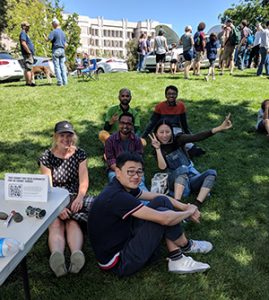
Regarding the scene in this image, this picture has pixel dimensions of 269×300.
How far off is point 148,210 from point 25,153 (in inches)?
142

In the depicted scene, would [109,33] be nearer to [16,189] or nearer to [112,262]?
[112,262]

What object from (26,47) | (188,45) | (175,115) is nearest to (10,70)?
(26,47)

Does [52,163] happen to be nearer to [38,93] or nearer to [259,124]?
[259,124]

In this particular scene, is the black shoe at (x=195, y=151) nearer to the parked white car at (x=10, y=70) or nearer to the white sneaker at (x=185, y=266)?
the white sneaker at (x=185, y=266)

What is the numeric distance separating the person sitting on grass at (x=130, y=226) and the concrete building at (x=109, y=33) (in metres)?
79.0

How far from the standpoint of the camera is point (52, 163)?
→ 3594 mm

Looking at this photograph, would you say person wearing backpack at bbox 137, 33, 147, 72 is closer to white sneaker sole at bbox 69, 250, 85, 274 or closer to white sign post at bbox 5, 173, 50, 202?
white sneaker sole at bbox 69, 250, 85, 274

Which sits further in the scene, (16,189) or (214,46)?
(214,46)

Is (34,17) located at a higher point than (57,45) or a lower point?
higher

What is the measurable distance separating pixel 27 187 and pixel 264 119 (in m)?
5.10

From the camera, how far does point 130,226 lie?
2.83 meters

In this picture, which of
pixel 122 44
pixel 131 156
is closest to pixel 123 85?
pixel 131 156

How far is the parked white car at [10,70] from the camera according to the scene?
13.1 metres

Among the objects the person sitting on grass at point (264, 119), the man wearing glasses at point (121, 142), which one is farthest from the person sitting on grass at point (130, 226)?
the person sitting on grass at point (264, 119)
